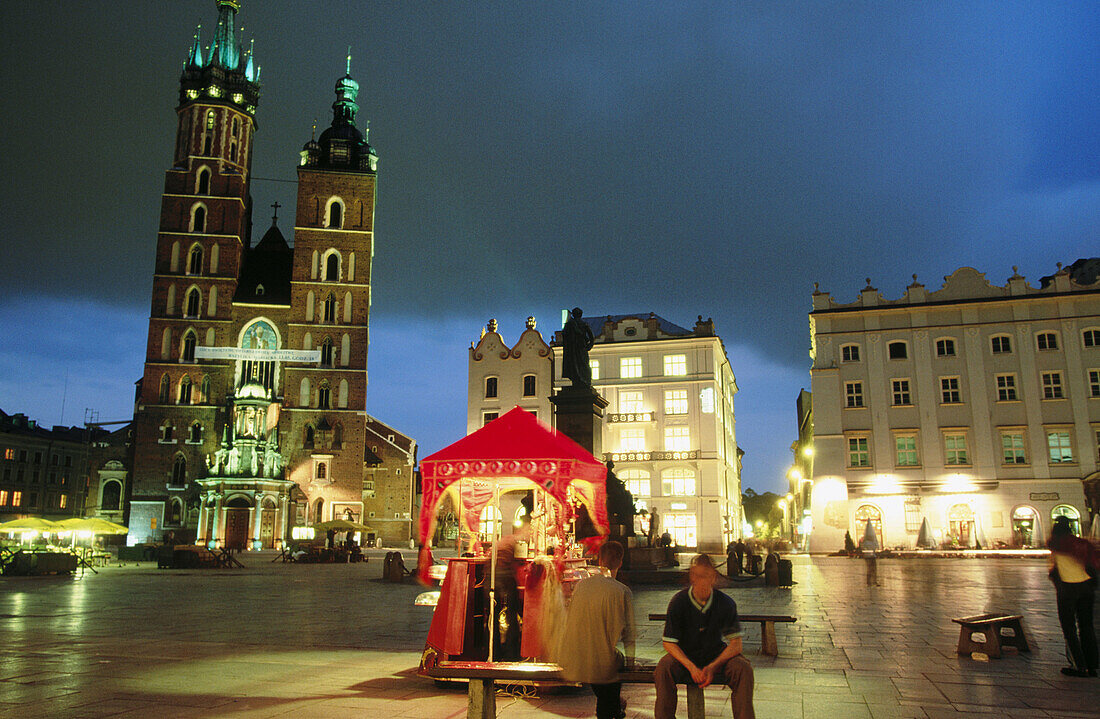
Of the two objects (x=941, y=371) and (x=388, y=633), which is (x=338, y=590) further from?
(x=941, y=371)

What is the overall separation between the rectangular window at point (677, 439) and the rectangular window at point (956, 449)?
47.7ft

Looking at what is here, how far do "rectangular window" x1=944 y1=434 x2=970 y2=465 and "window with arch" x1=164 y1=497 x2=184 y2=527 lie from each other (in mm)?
49801

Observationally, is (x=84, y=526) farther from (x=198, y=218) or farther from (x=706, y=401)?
(x=198, y=218)

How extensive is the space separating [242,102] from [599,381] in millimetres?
38699

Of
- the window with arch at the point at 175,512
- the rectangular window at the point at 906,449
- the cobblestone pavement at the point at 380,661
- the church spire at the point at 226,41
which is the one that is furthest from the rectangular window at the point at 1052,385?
the church spire at the point at 226,41

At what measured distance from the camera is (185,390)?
59.8 m

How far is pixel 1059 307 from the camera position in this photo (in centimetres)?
4262

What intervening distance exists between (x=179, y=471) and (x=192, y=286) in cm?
1401

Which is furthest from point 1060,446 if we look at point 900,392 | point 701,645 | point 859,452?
point 701,645

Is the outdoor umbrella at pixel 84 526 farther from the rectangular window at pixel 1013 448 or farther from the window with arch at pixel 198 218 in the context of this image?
the rectangular window at pixel 1013 448

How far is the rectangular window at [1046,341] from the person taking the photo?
42531mm

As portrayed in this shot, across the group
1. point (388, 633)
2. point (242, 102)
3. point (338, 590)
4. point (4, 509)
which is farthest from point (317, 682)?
point (4, 509)

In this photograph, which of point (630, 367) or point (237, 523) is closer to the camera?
point (630, 367)

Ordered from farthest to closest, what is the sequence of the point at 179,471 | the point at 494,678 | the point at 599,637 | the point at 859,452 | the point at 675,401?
1. the point at 179,471
2. the point at 675,401
3. the point at 859,452
4. the point at 599,637
5. the point at 494,678
